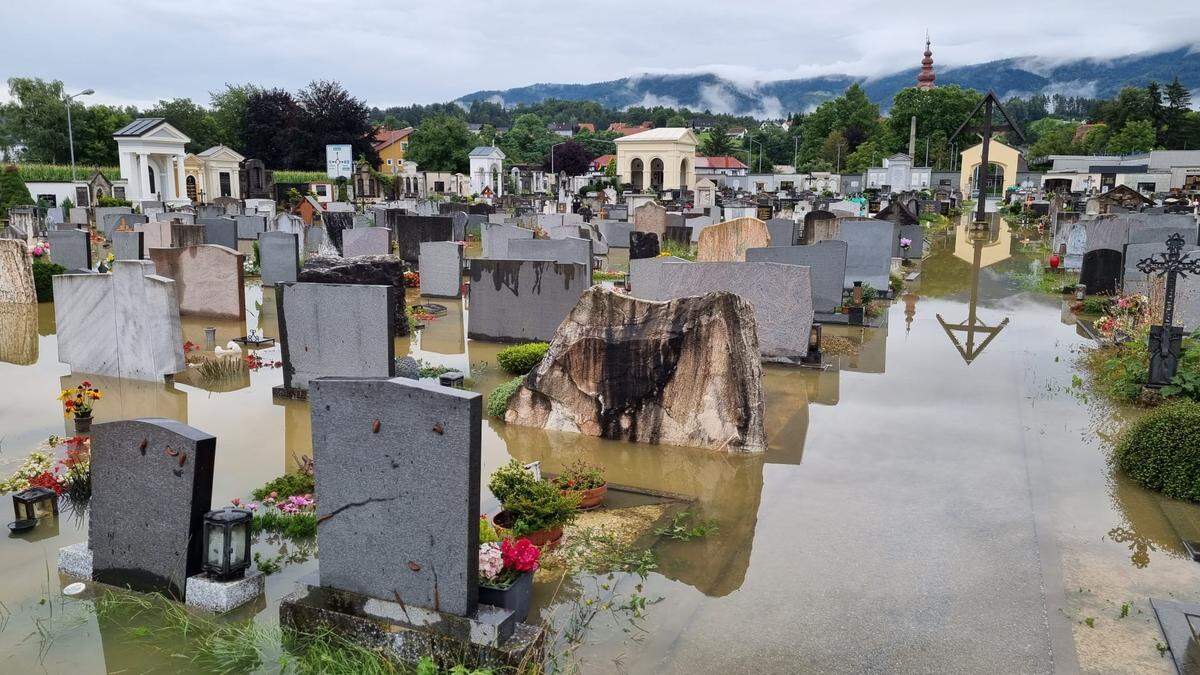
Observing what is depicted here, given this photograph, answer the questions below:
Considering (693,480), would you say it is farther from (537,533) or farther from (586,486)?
(537,533)

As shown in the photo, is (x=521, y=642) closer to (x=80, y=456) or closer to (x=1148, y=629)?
(x=1148, y=629)

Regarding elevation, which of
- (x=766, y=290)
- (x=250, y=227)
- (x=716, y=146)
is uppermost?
(x=716, y=146)

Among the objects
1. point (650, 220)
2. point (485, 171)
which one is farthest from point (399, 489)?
point (485, 171)

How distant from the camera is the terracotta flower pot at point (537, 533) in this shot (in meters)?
6.58

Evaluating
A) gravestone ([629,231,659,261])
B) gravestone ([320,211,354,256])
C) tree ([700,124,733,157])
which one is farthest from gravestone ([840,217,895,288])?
tree ([700,124,733,157])

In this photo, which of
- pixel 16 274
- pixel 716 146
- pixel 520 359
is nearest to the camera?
pixel 520 359

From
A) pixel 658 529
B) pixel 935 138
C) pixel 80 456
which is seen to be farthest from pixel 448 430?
pixel 935 138

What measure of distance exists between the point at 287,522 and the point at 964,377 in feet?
29.5

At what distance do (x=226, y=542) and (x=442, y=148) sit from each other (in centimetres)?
7960

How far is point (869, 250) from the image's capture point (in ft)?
62.4

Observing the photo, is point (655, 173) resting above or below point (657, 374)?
above

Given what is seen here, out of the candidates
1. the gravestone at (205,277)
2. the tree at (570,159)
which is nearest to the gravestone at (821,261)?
the gravestone at (205,277)

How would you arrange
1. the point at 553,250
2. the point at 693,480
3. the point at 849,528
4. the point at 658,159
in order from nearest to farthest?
the point at 849,528 → the point at 693,480 → the point at 553,250 → the point at 658,159

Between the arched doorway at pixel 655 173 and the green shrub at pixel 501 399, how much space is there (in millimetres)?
74219
